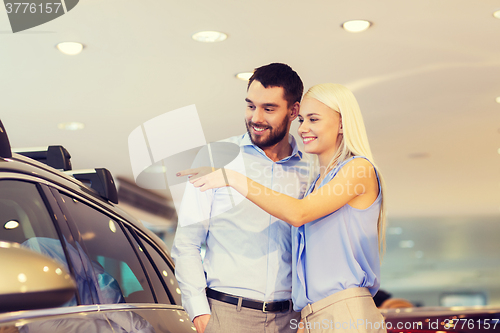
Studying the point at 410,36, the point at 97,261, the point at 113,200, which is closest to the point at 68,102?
the point at 410,36

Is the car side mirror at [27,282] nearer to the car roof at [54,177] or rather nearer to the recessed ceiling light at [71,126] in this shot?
the car roof at [54,177]

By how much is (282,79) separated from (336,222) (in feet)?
1.93

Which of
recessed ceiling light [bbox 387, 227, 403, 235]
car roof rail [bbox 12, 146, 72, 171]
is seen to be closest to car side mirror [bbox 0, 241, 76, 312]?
car roof rail [bbox 12, 146, 72, 171]

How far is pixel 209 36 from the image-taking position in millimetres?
3715

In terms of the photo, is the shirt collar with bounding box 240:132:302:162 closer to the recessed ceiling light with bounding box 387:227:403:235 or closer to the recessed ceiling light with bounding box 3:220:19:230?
the recessed ceiling light with bounding box 3:220:19:230

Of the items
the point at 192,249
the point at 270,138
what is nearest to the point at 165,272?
the point at 192,249

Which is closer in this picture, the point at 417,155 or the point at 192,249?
the point at 192,249

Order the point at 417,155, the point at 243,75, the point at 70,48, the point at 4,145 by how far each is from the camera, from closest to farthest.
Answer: the point at 4,145, the point at 70,48, the point at 243,75, the point at 417,155

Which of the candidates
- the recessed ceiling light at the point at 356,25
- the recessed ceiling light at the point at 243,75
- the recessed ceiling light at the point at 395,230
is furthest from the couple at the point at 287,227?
the recessed ceiling light at the point at 395,230

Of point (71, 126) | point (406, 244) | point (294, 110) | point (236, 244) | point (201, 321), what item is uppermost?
point (71, 126)

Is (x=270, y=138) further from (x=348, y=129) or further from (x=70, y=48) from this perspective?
(x=70, y=48)

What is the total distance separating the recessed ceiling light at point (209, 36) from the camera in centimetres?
367

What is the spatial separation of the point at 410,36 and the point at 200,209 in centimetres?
267

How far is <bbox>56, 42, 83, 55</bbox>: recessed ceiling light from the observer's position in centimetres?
384
